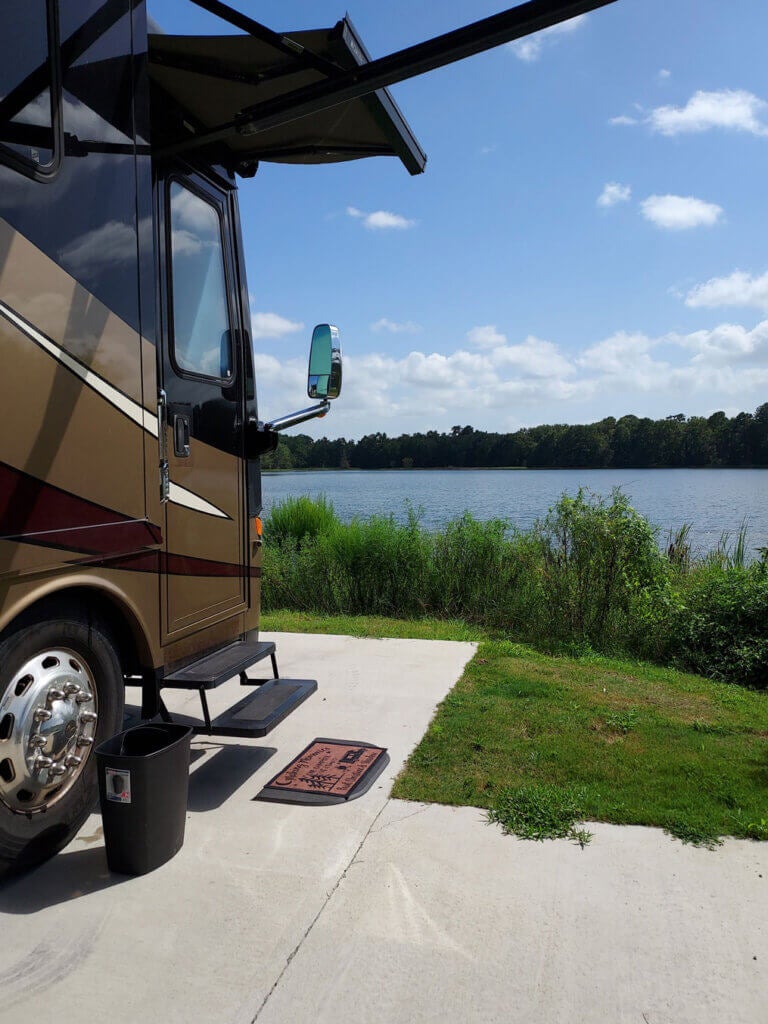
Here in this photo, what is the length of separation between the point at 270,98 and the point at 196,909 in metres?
3.43

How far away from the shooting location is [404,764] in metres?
3.90

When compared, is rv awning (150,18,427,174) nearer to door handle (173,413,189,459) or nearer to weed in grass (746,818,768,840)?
door handle (173,413,189,459)

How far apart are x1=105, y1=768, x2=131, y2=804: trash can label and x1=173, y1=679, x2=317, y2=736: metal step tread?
44 cm

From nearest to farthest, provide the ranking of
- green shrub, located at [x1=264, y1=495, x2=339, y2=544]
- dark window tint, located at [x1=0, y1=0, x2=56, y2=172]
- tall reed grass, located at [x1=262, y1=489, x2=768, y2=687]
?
1. dark window tint, located at [x1=0, y1=0, x2=56, y2=172]
2. tall reed grass, located at [x1=262, y1=489, x2=768, y2=687]
3. green shrub, located at [x1=264, y1=495, x2=339, y2=544]

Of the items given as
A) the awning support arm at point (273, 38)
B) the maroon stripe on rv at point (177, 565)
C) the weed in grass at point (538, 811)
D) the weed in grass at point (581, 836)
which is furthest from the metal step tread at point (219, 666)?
the awning support arm at point (273, 38)

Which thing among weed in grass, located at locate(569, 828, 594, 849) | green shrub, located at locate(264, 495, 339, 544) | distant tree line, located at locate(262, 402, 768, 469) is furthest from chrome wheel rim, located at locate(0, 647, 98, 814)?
distant tree line, located at locate(262, 402, 768, 469)

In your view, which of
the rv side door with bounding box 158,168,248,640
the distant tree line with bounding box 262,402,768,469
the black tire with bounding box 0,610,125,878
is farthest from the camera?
the distant tree line with bounding box 262,402,768,469

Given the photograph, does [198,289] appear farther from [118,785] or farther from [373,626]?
[373,626]

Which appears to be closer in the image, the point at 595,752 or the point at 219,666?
the point at 219,666

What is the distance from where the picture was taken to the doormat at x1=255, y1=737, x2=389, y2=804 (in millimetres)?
3533

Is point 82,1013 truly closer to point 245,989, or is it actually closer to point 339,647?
point 245,989

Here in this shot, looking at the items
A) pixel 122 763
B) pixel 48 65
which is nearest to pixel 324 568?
pixel 122 763

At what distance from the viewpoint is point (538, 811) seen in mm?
3320

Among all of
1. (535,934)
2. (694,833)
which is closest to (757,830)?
(694,833)
